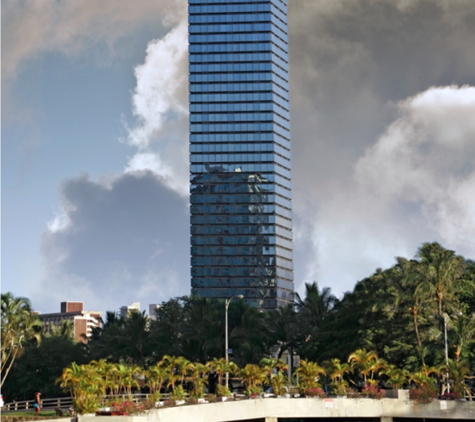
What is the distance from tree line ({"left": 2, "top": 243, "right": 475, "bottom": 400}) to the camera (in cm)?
7356

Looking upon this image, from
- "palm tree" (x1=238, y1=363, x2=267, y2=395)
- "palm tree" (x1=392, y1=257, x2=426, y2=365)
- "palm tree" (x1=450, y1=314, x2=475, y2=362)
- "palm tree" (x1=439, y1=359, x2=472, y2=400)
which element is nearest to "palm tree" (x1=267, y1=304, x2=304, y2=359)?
"palm tree" (x1=392, y1=257, x2=426, y2=365)

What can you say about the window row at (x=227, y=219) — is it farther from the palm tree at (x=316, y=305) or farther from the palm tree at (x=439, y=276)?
the palm tree at (x=439, y=276)

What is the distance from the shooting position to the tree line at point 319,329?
73.6m

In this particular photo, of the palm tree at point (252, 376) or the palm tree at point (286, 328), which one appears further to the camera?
the palm tree at point (286, 328)

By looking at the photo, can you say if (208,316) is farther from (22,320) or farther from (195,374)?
(195,374)

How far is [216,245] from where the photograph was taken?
7761 inches

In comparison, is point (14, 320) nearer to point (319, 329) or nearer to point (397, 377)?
point (319, 329)

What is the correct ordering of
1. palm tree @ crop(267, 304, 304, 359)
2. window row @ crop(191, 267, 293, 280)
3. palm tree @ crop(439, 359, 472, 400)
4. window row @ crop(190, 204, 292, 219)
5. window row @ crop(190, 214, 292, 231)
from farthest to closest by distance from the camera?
window row @ crop(190, 204, 292, 219) → window row @ crop(190, 214, 292, 231) → window row @ crop(191, 267, 293, 280) → palm tree @ crop(267, 304, 304, 359) → palm tree @ crop(439, 359, 472, 400)

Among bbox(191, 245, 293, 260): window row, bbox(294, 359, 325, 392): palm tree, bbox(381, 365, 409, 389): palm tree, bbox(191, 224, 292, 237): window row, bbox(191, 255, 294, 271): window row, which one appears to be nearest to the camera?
bbox(294, 359, 325, 392): palm tree

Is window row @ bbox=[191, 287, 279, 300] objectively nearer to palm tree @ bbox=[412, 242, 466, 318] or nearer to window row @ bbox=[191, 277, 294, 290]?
window row @ bbox=[191, 277, 294, 290]

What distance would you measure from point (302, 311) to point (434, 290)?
3017 cm

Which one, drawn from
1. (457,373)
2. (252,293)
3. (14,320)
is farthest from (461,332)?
(252,293)

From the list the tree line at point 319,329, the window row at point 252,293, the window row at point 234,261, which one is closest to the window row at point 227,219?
the window row at point 234,261

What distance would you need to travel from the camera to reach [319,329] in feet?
307
